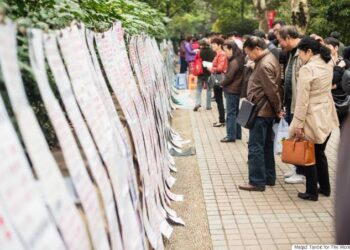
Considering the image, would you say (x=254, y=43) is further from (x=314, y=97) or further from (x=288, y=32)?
(x=314, y=97)

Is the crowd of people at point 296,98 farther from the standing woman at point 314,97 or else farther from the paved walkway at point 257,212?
the paved walkway at point 257,212

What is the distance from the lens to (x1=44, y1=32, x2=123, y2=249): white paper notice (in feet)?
6.70

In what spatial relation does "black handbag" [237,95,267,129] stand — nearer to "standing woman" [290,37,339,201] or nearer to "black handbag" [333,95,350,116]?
"standing woman" [290,37,339,201]

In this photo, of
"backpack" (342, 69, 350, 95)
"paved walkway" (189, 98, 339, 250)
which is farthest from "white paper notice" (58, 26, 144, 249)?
"backpack" (342, 69, 350, 95)

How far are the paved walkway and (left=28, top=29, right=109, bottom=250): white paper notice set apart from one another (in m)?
1.89

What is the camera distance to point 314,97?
483 centimetres

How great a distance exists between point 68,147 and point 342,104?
467 centimetres

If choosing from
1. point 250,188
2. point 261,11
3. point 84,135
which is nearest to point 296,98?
point 250,188

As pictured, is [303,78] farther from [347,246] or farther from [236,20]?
[236,20]

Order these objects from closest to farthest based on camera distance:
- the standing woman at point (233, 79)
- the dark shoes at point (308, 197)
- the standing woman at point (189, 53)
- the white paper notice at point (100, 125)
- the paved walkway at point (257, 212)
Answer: the white paper notice at point (100, 125), the paved walkway at point (257, 212), the dark shoes at point (308, 197), the standing woman at point (233, 79), the standing woman at point (189, 53)

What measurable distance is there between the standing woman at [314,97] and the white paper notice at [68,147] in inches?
124

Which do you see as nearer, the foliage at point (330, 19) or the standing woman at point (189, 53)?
the standing woman at point (189, 53)

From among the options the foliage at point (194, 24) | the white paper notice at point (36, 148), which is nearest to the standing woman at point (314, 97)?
the white paper notice at point (36, 148)

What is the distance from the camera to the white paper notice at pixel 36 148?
5.08 feet
